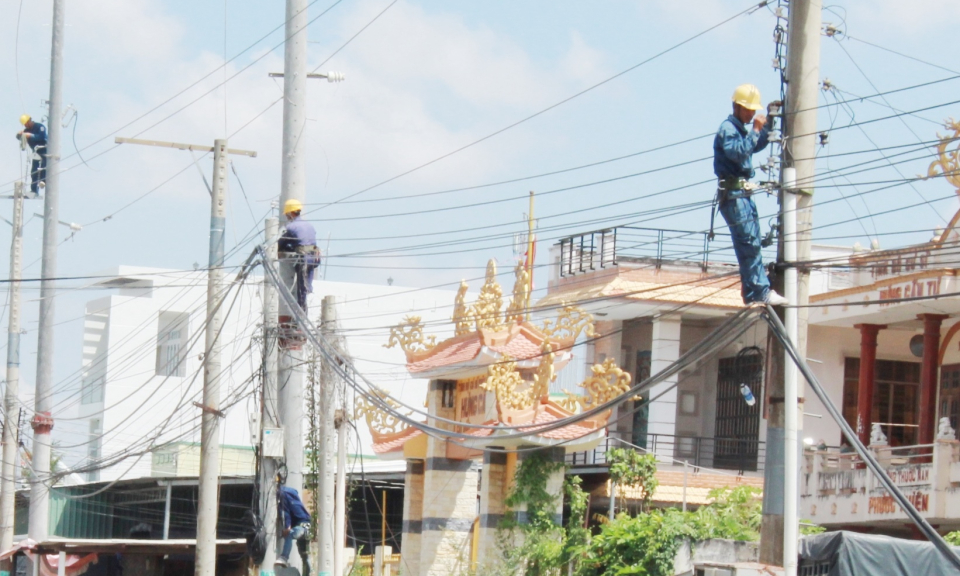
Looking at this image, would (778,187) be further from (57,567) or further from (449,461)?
(57,567)

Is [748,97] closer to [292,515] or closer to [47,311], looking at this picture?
[292,515]

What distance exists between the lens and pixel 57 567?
2784cm

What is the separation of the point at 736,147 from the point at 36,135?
22.5 m

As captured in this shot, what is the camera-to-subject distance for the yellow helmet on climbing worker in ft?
60.2

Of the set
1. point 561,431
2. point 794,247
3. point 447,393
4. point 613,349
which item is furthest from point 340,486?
point 613,349

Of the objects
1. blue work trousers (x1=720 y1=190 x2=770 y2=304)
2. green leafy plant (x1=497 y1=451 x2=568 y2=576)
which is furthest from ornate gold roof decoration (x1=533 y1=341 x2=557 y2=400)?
blue work trousers (x1=720 y1=190 x2=770 y2=304)

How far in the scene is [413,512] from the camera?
1018 inches

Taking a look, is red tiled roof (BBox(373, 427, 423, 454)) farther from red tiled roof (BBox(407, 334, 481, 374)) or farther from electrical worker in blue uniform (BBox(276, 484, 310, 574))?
electrical worker in blue uniform (BBox(276, 484, 310, 574))

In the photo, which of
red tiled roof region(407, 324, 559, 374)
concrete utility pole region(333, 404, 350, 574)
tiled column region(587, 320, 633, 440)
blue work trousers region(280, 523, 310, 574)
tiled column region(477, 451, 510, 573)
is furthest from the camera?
tiled column region(587, 320, 633, 440)

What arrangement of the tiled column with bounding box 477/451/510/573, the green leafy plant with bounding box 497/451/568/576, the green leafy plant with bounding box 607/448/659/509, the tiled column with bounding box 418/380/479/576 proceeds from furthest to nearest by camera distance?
1. the green leafy plant with bounding box 607/448/659/509
2. the tiled column with bounding box 418/380/479/576
3. the tiled column with bounding box 477/451/510/573
4. the green leafy plant with bounding box 497/451/568/576

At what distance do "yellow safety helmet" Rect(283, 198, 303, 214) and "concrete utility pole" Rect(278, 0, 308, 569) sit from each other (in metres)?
0.07

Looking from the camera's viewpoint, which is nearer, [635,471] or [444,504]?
[444,504]

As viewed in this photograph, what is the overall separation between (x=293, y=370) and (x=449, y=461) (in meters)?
7.20

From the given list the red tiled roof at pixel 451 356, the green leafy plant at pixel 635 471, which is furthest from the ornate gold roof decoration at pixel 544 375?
the green leafy plant at pixel 635 471
